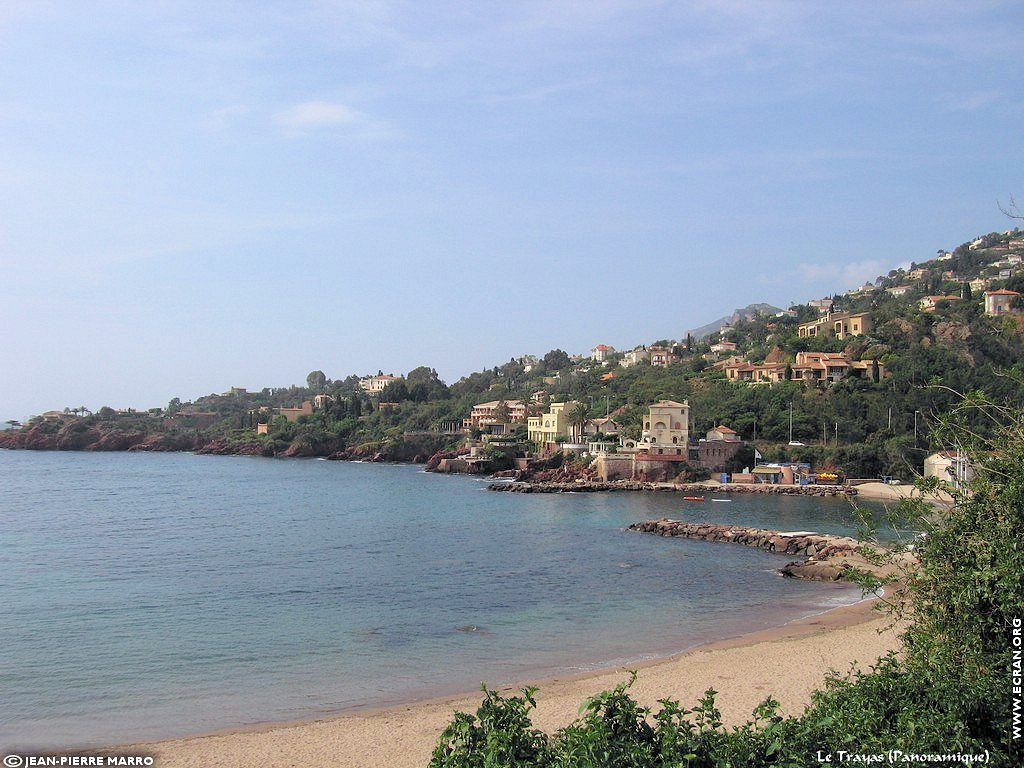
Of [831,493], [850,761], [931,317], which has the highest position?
[931,317]

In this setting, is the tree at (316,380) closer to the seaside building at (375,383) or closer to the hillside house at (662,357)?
the seaside building at (375,383)

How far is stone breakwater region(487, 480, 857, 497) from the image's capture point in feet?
177

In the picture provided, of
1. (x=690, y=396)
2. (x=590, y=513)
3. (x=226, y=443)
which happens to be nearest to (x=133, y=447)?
(x=226, y=443)

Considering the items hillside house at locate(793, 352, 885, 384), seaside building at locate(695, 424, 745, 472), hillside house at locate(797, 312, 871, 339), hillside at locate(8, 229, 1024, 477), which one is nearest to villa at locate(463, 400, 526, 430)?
hillside at locate(8, 229, 1024, 477)

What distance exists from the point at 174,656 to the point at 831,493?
153 ft

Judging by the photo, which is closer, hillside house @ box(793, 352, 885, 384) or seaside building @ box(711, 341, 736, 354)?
hillside house @ box(793, 352, 885, 384)

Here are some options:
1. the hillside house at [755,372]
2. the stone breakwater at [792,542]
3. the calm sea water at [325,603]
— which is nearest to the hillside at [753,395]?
the hillside house at [755,372]

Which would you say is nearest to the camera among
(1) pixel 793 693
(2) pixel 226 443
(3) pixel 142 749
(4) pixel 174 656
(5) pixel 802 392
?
(3) pixel 142 749

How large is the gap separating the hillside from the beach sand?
6445mm

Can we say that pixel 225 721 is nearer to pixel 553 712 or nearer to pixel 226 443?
pixel 553 712

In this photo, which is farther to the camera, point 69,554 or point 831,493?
point 831,493

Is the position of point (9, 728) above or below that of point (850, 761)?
below

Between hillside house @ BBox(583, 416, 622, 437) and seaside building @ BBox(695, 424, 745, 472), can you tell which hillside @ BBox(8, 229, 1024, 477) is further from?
seaside building @ BBox(695, 424, 745, 472)

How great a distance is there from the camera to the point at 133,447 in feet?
374
